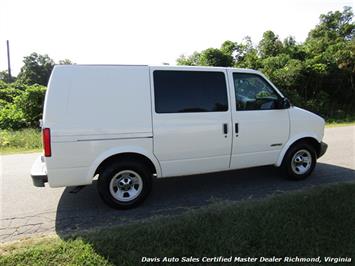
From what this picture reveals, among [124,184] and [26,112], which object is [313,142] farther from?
[26,112]

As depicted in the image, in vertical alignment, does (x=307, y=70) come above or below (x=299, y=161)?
above

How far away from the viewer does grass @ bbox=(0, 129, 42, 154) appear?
954 cm

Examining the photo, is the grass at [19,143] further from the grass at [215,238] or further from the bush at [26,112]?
the grass at [215,238]

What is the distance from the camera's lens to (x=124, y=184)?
446 cm

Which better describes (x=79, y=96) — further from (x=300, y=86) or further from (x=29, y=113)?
(x=300, y=86)

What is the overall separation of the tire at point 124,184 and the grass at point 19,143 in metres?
6.09

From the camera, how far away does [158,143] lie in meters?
4.45

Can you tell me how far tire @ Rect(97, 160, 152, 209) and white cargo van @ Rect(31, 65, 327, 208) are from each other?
1 centimetres

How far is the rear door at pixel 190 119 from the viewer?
4.46 metres

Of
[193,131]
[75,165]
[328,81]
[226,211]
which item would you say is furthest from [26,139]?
[328,81]

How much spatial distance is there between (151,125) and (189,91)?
2.71ft

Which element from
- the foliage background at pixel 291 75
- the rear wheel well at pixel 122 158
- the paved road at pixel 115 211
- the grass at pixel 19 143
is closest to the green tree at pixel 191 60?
the foliage background at pixel 291 75

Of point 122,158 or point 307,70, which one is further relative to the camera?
point 307,70

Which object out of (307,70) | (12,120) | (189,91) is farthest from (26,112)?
(307,70)
